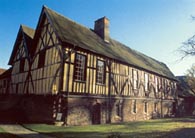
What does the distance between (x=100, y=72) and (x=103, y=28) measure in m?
7.90

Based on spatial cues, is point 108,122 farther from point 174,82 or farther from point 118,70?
point 174,82

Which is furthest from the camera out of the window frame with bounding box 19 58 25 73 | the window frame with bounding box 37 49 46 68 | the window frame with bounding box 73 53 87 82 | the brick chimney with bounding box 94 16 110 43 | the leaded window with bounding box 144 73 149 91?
the leaded window with bounding box 144 73 149 91

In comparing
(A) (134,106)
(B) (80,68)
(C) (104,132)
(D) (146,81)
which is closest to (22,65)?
(B) (80,68)

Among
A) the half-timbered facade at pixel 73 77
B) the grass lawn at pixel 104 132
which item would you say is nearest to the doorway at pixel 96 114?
the half-timbered facade at pixel 73 77

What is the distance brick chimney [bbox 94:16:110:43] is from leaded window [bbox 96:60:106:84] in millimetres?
6192

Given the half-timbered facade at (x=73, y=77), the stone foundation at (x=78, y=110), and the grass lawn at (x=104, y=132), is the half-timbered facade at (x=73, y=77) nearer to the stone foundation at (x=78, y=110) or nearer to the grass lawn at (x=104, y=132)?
the stone foundation at (x=78, y=110)

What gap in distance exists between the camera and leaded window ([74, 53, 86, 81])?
15991 mm

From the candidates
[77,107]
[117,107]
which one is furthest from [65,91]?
[117,107]

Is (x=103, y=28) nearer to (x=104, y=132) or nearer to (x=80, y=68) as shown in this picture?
(x=80, y=68)

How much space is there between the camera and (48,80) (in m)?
16.5

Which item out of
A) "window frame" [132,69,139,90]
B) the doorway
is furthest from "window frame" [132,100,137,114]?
the doorway

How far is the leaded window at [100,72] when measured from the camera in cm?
1789

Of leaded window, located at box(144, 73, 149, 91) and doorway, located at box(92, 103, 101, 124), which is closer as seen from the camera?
doorway, located at box(92, 103, 101, 124)

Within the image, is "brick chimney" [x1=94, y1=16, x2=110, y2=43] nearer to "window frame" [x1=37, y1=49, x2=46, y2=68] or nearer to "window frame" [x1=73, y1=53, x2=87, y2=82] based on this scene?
"window frame" [x1=73, y1=53, x2=87, y2=82]
